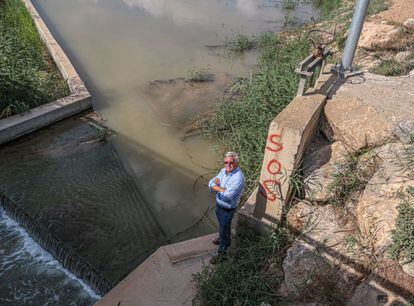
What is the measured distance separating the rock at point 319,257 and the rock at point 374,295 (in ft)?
0.40

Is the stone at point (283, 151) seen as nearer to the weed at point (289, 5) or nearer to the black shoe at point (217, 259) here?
the black shoe at point (217, 259)

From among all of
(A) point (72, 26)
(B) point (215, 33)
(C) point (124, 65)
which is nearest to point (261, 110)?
(C) point (124, 65)

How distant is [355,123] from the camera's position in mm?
4328

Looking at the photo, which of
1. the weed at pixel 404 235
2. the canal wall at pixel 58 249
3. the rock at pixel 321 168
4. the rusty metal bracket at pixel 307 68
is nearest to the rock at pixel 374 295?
the weed at pixel 404 235

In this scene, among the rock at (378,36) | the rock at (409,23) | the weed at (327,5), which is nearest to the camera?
the rock at (378,36)

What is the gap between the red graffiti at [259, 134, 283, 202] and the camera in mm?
3645

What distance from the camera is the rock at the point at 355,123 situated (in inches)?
167

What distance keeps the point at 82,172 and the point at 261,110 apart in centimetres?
360

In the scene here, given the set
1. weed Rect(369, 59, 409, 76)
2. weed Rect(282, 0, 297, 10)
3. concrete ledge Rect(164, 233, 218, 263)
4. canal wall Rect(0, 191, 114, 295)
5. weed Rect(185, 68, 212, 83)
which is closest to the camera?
concrete ledge Rect(164, 233, 218, 263)

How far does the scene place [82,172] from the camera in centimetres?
643

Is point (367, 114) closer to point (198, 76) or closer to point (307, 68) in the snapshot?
point (307, 68)

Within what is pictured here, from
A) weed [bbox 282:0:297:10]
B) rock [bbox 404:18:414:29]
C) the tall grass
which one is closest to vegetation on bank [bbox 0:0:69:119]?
the tall grass

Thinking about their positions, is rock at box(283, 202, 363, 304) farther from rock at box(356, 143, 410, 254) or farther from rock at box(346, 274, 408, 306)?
rock at box(356, 143, 410, 254)

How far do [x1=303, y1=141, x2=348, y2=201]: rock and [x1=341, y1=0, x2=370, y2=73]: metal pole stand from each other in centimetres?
156
